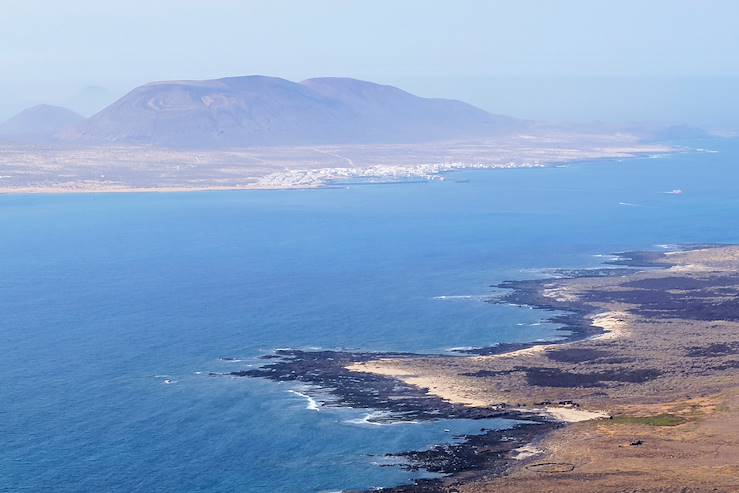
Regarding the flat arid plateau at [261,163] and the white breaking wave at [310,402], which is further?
the flat arid plateau at [261,163]

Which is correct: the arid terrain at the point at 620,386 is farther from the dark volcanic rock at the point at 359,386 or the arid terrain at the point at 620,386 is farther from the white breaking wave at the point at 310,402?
the white breaking wave at the point at 310,402

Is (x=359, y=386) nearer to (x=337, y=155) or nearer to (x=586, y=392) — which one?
(x=586, y=392)

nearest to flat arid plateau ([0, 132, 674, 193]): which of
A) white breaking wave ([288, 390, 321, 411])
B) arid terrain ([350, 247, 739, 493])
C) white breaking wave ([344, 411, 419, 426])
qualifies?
arid terrain ([350, 247, 739, 493])

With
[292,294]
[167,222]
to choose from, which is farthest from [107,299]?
[167,222]

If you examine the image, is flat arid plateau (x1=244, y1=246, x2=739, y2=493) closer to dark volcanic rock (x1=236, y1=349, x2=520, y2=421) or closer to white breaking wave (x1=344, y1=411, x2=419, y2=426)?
dark volcanic rock (x1=236, y1=349, x2=520, y2=421)

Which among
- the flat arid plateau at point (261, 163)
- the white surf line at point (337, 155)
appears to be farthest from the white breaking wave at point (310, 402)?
the white surf line at point (337, 155)
